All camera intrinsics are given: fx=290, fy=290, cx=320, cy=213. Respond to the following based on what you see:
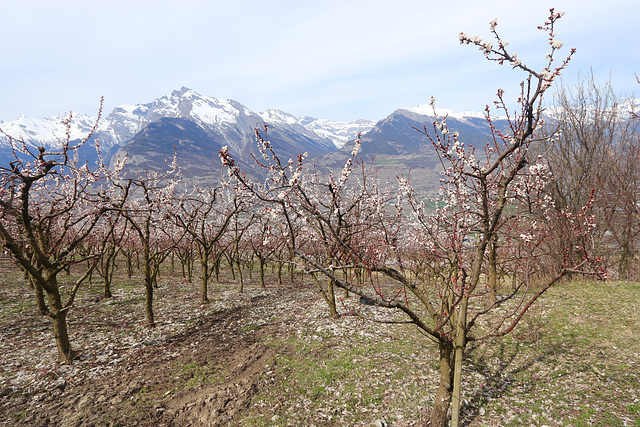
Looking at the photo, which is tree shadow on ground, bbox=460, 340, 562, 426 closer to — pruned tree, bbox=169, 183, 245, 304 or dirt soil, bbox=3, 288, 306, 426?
dirt soil, bbox=3, 288, 306, 426

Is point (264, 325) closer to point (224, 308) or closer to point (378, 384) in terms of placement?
point (224, 308)

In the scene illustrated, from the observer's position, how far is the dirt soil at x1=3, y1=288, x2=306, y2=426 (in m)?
8.15

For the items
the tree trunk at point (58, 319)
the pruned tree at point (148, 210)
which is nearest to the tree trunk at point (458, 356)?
the pruned tree at point (148, 210)

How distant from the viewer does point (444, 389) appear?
22.6 ft

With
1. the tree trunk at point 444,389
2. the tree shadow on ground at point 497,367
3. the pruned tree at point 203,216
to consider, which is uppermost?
the pruned tree at point 203,216

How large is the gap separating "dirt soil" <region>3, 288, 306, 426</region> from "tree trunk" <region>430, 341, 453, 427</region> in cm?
538

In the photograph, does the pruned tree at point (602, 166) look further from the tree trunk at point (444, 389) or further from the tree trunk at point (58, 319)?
the tree trunk at point (58, 319)

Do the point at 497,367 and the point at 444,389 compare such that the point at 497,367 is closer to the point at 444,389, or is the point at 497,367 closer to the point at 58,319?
the point at 444,389

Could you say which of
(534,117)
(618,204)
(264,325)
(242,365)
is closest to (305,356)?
(242,365)

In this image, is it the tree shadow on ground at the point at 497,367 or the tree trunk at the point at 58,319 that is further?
the tree trunk at the point at 58,319

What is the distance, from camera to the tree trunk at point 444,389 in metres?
6.72

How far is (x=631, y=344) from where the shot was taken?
35.2 ft

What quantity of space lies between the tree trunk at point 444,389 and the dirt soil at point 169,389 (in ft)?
17.7

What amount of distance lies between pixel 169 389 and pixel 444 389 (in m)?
8.49
